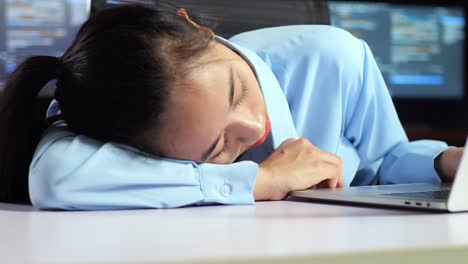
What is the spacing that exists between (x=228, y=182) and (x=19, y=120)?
251mm

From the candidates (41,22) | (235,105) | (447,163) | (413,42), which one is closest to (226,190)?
(235,105)

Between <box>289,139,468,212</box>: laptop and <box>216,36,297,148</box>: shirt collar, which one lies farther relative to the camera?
<box>216,36,297,148</box>: shirt collar

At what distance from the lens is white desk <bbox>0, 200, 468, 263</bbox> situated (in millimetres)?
359

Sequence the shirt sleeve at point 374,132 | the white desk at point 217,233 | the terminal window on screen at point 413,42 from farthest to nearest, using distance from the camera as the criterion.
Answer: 1. the terminal window on screen at point 413,42
2. the shirt sleeve at point 374,132
3. the white desk at point 217,233

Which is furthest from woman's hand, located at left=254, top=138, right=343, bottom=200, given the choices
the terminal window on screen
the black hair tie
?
the terminal window on screen

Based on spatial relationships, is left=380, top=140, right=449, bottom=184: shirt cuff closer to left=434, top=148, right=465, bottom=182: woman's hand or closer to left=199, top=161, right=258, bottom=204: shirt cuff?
left=434, top=148, right=465, bottom=182: woman's hand

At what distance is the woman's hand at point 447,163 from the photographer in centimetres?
88

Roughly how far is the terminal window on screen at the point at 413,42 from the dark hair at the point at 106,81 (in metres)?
2.00

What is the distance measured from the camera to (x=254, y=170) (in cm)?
70

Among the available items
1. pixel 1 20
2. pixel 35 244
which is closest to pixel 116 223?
pixel 35 244

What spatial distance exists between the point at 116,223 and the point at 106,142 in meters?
0.22

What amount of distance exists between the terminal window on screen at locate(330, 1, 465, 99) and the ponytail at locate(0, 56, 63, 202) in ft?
6.62

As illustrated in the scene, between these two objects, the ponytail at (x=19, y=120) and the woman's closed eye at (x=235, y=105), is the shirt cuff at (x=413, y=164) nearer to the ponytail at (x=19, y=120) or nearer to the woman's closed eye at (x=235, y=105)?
the woman's closed eye at (x=235, y=105)

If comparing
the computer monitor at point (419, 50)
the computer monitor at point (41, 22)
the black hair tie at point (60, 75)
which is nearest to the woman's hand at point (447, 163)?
the black hair tie at point (60, 75)
